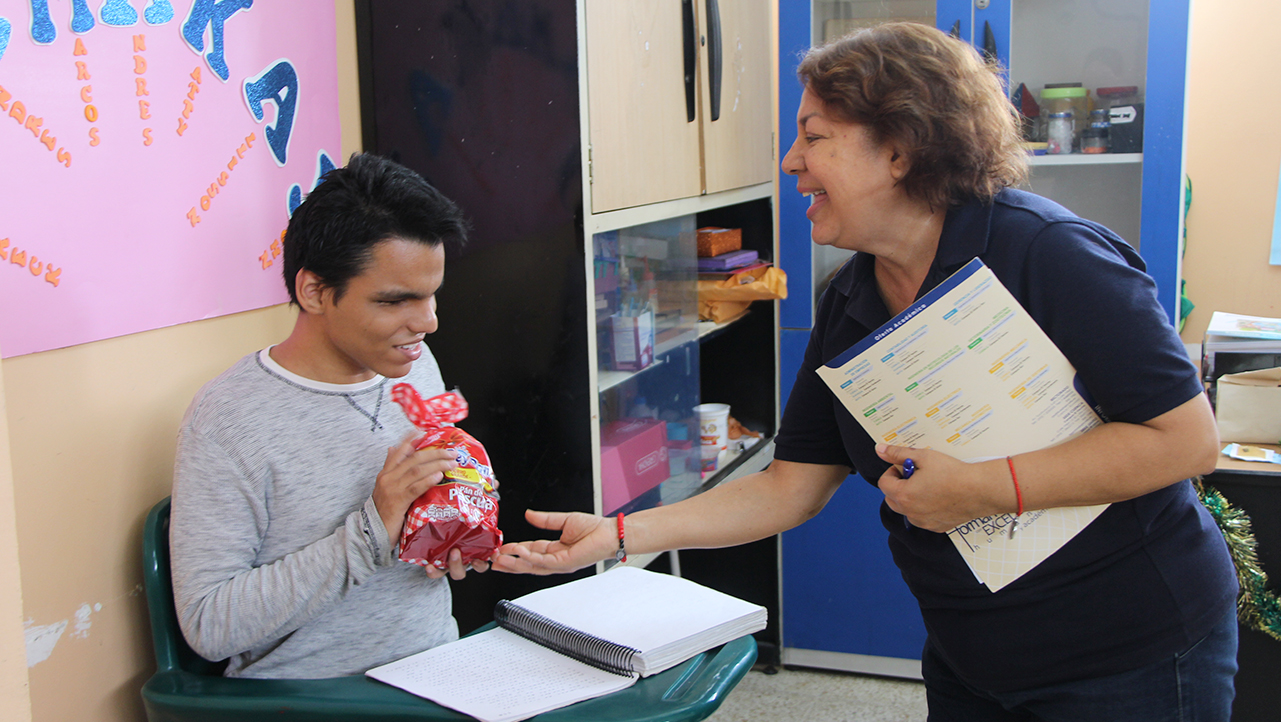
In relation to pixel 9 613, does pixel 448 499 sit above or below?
below

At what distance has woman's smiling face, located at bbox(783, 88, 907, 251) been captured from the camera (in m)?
1.26

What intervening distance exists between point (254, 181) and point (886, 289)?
1039 millimetres

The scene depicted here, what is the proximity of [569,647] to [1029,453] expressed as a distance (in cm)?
64

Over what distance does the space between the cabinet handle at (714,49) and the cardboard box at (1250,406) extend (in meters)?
1.46

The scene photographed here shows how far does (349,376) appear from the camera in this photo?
A: 55.9 inches

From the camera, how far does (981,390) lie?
120cm

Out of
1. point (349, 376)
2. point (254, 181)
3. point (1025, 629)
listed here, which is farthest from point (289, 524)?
point (1025, 629)

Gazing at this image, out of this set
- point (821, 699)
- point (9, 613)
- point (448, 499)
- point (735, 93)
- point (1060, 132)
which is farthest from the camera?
point (821, 699)

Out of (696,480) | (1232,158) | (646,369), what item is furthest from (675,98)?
(1232,158)

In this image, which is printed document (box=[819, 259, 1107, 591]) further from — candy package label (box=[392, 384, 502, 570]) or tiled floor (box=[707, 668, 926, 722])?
tiled floor (box=[707, 668, 926, 722])

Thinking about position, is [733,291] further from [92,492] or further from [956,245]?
[92,492]

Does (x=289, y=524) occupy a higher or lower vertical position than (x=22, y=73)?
lower

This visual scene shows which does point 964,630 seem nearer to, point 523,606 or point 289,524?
point 523,606

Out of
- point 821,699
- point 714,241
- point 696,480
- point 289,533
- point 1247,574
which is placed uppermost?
point 714,241
